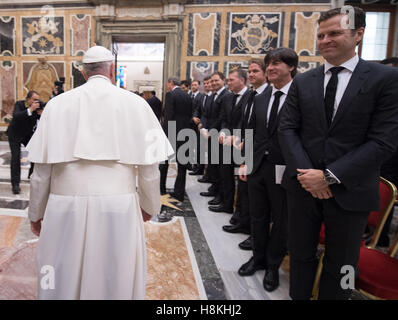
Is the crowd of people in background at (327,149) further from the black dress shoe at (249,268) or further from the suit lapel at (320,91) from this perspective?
the black dress shoe at (249,268)

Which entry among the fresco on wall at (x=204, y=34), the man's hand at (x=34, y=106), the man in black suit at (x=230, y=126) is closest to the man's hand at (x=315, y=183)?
the man in black suit at (x=230, y=126)

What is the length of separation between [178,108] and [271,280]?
9.91 ft

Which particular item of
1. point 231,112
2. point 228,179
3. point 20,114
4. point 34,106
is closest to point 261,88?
point 231,112

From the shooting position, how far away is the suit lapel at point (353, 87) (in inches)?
66.7

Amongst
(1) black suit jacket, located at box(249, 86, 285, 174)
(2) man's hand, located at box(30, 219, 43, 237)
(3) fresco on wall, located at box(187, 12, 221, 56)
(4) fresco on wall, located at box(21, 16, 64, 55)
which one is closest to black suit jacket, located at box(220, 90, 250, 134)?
(1) black suit jacket, located at box(249, 86, 285, 174)

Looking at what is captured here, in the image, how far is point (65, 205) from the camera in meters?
1.55

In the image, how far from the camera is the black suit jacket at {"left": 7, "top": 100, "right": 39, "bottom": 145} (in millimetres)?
4703

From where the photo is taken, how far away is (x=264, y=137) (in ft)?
8.25

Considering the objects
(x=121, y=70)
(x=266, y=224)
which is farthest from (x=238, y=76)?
(x=121, y=70)

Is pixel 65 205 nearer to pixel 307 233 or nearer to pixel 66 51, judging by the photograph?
pixel 307 233

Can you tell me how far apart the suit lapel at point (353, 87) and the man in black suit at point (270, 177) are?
0.70m

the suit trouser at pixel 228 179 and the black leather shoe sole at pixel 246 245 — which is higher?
the suit trouser at pixel 228 179

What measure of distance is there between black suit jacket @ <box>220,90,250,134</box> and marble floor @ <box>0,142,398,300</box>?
125cm

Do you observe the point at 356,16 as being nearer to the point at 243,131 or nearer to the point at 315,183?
the point at 315,183
